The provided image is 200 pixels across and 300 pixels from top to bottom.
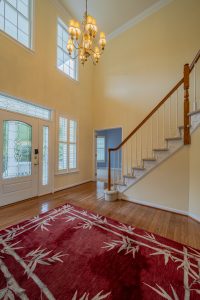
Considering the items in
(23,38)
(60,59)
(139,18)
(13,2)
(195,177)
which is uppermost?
(139,18)

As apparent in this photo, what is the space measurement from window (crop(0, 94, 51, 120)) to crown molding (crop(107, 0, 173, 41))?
159 inches

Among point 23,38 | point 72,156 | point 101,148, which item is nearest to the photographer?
point 23,38

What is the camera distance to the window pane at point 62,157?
181 inches

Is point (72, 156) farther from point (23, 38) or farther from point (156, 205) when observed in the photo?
point (23, 38)

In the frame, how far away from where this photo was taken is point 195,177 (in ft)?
8.90

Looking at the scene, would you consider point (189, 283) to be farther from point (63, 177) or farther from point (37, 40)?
point (37, 40)

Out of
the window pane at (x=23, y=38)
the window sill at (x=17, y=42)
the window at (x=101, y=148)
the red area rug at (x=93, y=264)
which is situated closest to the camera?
the red area rug at (x=93, y=264)

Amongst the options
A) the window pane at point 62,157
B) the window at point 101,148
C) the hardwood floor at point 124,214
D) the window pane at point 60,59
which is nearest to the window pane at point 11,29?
the window pane at point 60,59

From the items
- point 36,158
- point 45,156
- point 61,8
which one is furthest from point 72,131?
point 61,8

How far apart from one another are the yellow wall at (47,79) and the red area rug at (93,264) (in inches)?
99.5

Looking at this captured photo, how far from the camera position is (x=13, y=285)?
1.32 m

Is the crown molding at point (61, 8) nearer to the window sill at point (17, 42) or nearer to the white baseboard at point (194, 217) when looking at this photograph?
the window sill at point (17, 42)

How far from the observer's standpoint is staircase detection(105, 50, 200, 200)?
9.68ft

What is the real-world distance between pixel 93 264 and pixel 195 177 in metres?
2.38
